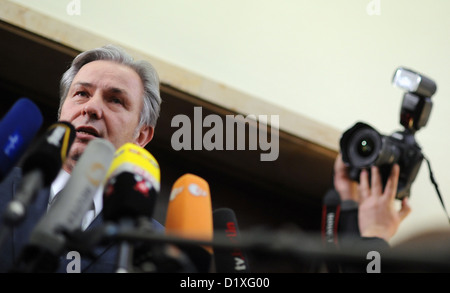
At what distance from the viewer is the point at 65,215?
0.48 metres

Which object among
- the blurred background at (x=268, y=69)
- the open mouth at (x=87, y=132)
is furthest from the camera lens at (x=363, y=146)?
the open mouth at (x=87, y=132)

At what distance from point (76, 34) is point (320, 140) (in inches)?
25.4

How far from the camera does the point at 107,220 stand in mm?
532

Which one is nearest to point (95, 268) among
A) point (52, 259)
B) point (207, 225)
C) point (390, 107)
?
point (207, 225)

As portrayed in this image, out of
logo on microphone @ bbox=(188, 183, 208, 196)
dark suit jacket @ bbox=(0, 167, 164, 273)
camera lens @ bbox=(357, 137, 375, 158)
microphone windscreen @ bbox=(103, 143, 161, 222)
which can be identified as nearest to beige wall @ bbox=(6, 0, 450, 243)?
camera lens @ bbox=(357, 137, 375, 158)

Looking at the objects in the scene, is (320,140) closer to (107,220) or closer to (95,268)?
(95,268)

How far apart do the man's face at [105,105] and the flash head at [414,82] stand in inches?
20.3

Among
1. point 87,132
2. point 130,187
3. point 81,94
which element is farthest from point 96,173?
point 81,94

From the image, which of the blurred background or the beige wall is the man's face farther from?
the beige wall

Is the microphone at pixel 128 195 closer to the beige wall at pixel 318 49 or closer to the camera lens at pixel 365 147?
the camera lens at pixel 365 147

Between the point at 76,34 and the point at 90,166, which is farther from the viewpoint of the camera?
the point at 76,34

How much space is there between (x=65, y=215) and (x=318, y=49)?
1495mm

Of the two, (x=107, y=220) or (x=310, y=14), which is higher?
(x=310, y=14)

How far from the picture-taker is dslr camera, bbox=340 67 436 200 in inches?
44.2
